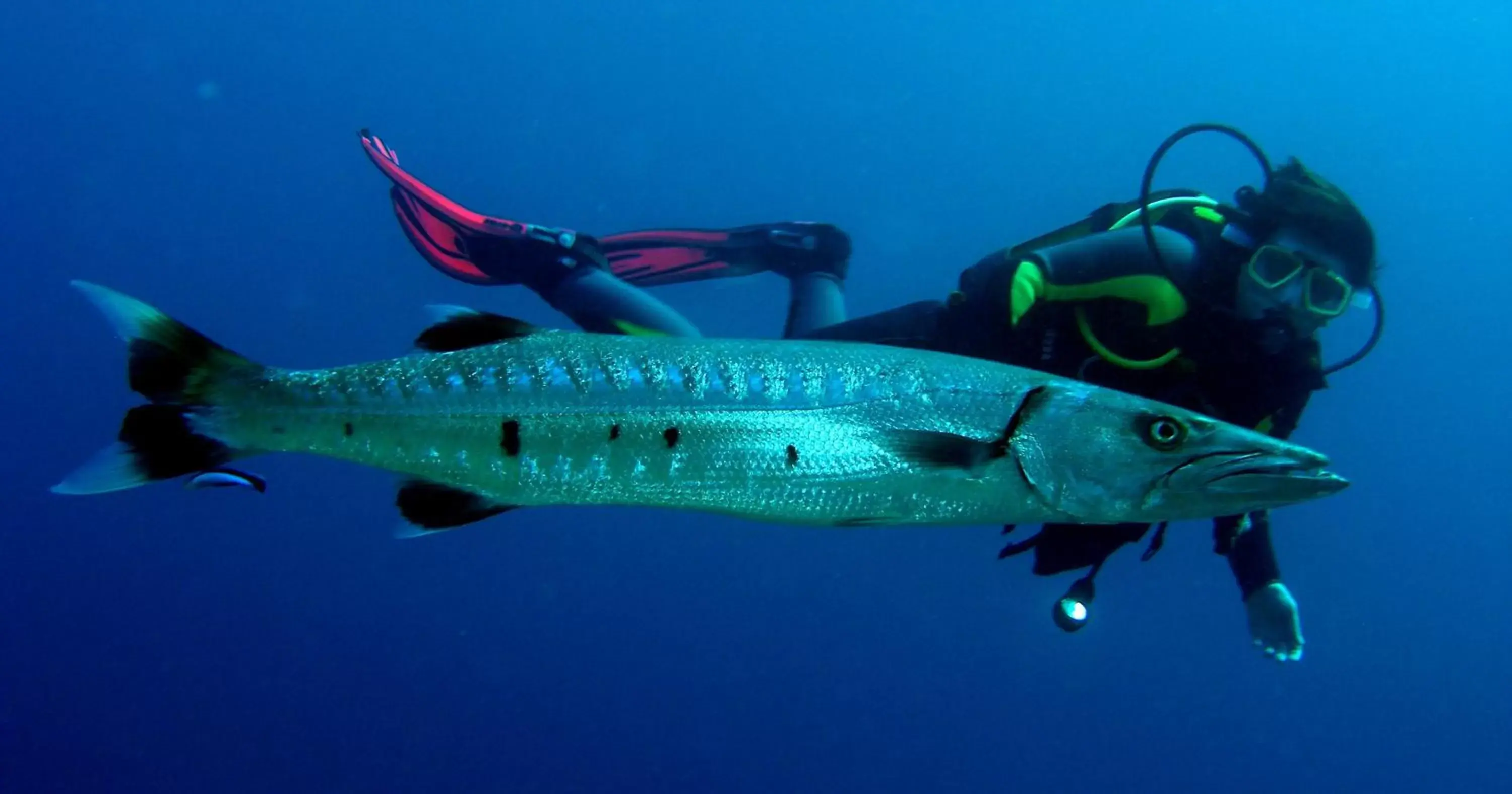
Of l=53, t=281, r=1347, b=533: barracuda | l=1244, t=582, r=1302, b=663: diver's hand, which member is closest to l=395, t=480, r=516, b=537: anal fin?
l=53, t=281, r=1347, b=533: barracuda

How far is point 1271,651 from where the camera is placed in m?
3.92

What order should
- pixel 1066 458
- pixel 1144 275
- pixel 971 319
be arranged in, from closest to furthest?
pixel 1066 458 < pixel 1144 275 < pixel 971 319

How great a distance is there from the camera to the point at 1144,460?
6.97 feet

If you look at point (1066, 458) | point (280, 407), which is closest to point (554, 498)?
point (280, 407)

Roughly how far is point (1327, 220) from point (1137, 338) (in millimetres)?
1039

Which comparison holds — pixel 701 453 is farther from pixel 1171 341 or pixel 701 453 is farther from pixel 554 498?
pixel 1171 341

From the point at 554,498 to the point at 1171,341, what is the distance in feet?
8.68

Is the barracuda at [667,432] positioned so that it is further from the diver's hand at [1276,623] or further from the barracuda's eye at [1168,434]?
the diver's hand at [1276,623]

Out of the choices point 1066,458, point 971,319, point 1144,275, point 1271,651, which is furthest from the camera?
point 1271,651

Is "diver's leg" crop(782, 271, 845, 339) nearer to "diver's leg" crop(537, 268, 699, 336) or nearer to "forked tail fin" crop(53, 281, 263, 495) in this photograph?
"diver's leg" crop(537, 268, 699, 336)

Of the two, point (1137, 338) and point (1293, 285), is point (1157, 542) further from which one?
point (1293, 285)

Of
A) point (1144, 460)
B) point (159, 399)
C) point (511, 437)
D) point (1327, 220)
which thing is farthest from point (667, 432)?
point (1327, 220)

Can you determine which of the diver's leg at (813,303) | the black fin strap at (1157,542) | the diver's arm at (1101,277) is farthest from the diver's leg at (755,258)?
the black fin strap at (1157,542)

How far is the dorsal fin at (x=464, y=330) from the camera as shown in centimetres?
235
